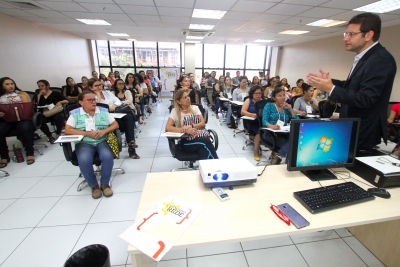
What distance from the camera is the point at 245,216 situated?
992mm

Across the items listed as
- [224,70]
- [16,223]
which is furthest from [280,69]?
[16,223]

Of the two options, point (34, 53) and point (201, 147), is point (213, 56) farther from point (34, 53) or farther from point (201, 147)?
point (201, 147)

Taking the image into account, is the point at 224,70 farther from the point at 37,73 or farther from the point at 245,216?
the point at 245,216

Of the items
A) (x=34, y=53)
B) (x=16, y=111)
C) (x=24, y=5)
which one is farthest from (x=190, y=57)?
(x=16, y=111)

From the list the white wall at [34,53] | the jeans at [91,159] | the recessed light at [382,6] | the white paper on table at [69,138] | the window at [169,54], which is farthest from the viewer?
the window at [169,54]

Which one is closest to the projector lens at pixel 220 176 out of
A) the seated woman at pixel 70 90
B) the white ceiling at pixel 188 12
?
the white ceiling at pixel 188 12

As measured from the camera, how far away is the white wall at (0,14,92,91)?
4.83 meters

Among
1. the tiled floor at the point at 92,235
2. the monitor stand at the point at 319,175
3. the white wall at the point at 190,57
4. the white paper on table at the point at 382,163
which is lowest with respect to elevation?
the tiled floor at the point at 92,235

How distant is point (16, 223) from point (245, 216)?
2321 mm

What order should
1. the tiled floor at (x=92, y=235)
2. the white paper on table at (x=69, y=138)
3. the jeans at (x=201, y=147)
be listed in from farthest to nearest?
the jeans at (x=201, y=147) < the white paper on table at (x=69, y=138) < the tiled floor at (x=92, y=235)

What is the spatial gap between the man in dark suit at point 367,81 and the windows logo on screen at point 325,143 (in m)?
0.26

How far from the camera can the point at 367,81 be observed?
1.24 m

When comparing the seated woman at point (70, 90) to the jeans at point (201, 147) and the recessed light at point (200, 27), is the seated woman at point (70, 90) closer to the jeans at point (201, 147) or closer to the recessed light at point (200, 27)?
the recessed light at point (200, 27)

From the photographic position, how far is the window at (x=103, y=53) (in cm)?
1007
